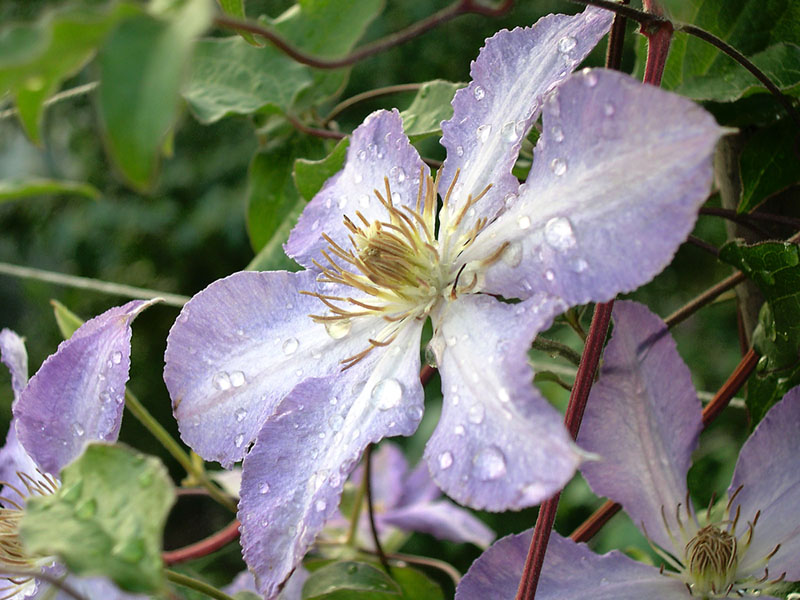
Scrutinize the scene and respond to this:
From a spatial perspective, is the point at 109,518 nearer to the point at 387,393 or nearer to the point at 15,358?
the point at 387,393

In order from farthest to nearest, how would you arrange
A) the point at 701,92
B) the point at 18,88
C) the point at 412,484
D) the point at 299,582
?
1. the point at 412,484
2. the point at 299,582
3. the point at 701,92
4. the point at 18,88

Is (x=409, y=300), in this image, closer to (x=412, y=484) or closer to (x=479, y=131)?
(x=479, y=131)

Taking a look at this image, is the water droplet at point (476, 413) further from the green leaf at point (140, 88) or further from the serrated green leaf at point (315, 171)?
the serrated green leaf at point (315, 171)

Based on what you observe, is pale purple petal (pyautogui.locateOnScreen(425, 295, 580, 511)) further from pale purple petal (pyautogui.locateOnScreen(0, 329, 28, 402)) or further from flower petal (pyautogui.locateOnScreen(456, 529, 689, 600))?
pale purple petal (pyautogui.locateOnScreen(0, 329, 28, 402))

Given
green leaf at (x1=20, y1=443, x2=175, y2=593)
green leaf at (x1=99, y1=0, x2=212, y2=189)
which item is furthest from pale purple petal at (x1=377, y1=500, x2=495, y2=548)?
green leaf at (x1=99, y1=0, x2=212, y2=189)

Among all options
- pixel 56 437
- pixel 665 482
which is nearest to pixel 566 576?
pixel 665 482

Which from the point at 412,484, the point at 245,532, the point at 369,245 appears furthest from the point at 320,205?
the point at 412,484

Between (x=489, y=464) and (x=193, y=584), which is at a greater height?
(x=489, y=464)
